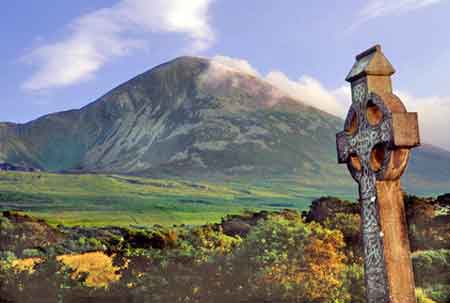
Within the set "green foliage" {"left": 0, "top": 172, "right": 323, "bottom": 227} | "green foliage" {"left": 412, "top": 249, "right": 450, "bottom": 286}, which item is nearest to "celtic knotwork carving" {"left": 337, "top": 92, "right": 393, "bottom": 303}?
"green foliage" {"left": 412, "top": 249, "right": 450, "bottom": 286}

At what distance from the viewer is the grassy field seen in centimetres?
7706

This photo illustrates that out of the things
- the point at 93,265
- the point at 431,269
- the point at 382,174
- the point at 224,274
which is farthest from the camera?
the point at 93,265

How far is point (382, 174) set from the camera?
24.1ft

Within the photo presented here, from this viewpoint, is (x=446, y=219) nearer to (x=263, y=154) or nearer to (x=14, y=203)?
(x=14, y=203)

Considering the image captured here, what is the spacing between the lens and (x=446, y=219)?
96.6 ft

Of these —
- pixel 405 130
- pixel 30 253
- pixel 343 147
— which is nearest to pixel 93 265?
pixel 30 253

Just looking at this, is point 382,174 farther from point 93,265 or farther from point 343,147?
point 93,265

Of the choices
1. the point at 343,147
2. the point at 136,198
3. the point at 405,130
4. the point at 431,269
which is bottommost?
the point at 431,269

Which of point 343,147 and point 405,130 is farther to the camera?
point 343,147

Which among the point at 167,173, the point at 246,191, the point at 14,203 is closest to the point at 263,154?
the point at 167,173

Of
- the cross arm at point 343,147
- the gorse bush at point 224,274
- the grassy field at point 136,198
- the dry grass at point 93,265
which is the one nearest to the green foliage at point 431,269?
the gorse bush at point 224,274

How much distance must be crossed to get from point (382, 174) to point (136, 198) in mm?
99087

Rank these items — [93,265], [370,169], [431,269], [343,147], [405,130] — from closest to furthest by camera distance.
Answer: [405,130], [370,169], [343,147], [431,269], [93,265]

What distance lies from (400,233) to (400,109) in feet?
5.25
